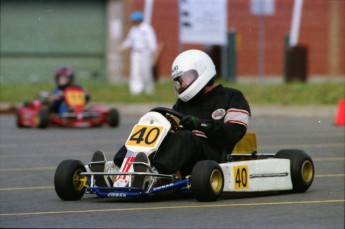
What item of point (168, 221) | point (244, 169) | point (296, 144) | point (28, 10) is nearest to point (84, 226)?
point (168, 221)

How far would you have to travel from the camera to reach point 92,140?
1775 cm

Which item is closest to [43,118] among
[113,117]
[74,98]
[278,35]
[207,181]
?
[74,98]

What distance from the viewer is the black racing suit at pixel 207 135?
379 inches

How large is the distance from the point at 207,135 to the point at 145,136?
22.2 inches

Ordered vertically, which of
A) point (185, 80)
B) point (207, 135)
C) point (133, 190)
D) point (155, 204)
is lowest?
point (155, 204)

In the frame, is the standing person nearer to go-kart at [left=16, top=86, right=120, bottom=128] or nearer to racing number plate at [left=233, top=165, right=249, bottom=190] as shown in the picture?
go-kart at [left=16, top=86, right=120, bottom=128]

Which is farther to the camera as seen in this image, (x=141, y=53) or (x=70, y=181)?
(x=141, y=53)

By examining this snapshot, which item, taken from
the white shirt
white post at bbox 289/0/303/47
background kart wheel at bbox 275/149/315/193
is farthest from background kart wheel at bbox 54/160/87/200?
white post at bbox 289/0/303/47

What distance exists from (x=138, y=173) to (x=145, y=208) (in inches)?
11.3

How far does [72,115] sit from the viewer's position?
21.0 m

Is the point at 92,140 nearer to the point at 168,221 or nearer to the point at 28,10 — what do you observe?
the point at 168,221

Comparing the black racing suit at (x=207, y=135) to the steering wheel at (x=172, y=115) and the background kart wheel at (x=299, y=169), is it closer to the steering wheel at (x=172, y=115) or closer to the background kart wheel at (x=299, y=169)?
the steering wheel at (x=172, y=115)

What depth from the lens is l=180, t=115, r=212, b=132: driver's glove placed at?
32.1 feet

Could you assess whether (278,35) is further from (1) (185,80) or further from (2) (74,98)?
(1) (185,80)
